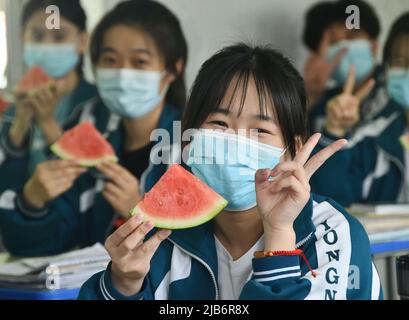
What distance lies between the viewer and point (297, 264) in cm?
108

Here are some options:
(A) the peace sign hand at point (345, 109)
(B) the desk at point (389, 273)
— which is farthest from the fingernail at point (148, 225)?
(A) the peace sign hand at point (345, 109)

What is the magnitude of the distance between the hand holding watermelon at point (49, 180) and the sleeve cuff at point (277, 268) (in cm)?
149

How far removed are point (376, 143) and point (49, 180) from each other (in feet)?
4.88

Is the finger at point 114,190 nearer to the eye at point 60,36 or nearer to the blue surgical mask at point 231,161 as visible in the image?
the eye at point 60,36

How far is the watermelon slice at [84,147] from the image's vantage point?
2467mm

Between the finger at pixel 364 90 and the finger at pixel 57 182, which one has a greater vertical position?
the finger at pixel 364 90

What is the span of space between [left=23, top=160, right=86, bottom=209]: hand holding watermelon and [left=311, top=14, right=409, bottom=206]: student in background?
1.01 metres

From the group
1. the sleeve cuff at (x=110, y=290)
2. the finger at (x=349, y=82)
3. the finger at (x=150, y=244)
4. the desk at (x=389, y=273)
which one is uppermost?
the finger at (x=349, y=82)

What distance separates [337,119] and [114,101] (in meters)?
1.08

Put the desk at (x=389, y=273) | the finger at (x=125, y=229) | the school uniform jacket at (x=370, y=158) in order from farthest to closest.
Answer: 1. the school uniform jacket at (x=370, y=158)
2. the desk at (x=389, y=273)
3. the finger at (x=125, y=229)

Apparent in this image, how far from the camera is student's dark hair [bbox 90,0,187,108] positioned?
252 centimetres

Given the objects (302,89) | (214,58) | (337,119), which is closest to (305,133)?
(302,89)

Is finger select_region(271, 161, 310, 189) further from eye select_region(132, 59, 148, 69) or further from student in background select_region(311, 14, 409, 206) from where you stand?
student in background select_region(311, 14, 409, 206)

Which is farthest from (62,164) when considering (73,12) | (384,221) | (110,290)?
(110,290)
